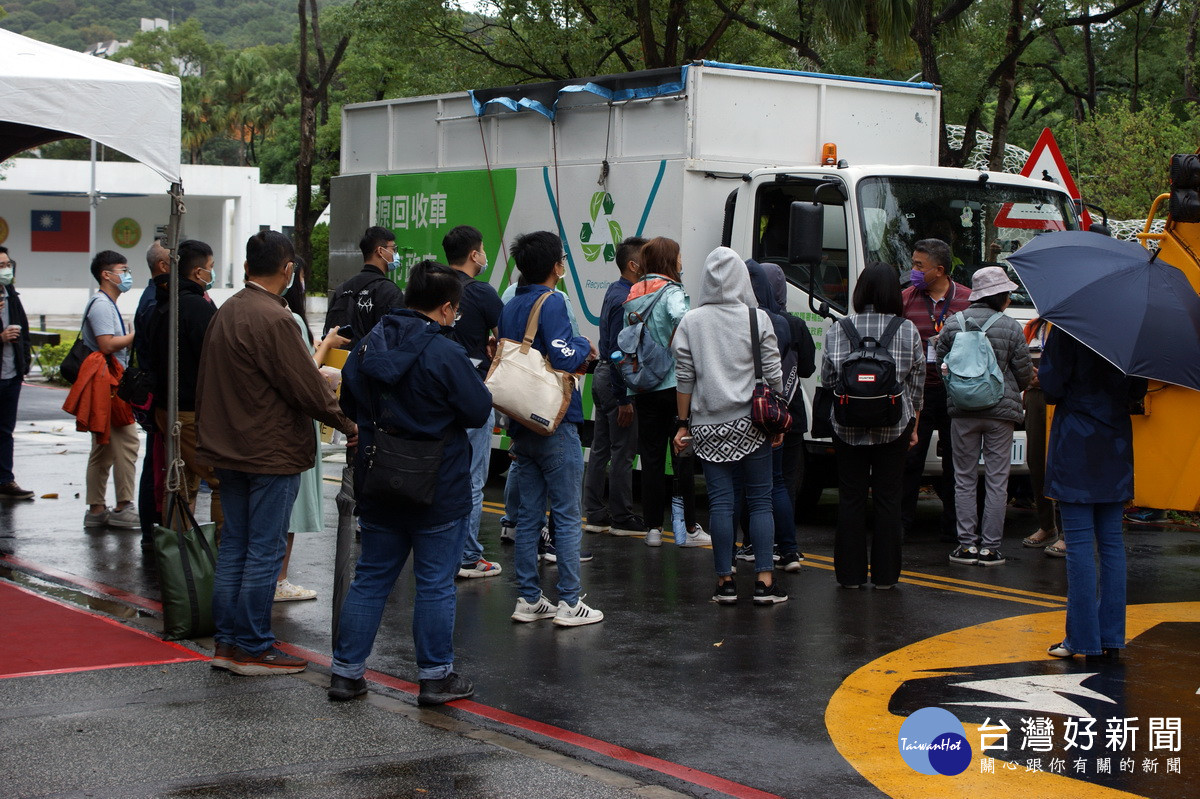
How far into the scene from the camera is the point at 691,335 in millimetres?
7512

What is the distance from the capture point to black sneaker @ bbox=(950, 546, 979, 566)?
8906 mm

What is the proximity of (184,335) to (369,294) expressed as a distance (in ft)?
3.53

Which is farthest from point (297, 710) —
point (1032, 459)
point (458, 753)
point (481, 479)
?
point (1032, 459)

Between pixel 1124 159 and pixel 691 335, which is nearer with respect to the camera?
pixel 691 335

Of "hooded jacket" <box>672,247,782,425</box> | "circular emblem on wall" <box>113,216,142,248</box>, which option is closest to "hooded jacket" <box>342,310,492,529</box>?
"hooded jacket" <box>672,247,782,425</box>

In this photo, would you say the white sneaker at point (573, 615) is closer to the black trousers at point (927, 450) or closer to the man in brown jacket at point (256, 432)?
the man in brown jacket at point (256, 432)

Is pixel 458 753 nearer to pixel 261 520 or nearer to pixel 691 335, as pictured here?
pixel 261 520

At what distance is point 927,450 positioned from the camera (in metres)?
9.70

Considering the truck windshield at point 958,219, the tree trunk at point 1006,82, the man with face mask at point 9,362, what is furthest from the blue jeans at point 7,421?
the tree trunk at point 1006,82

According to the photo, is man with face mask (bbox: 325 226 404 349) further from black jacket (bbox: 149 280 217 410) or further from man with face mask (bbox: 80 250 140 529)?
man with face mask (bbox: 80 250 140 529)

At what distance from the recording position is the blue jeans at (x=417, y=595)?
5547 mm

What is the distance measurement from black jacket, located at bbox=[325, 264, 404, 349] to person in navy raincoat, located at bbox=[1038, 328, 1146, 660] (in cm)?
372

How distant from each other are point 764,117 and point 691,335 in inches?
139

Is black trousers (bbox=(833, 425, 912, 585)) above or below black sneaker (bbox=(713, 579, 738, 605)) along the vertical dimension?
above
